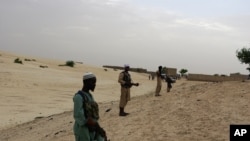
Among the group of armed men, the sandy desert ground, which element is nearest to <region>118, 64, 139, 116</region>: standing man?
the sandy desert ground

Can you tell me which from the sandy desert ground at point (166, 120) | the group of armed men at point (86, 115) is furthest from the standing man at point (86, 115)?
the sandy desert ground at point (166, 120)

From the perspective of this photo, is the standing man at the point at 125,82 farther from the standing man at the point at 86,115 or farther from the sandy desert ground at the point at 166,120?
the standing man at the point at 86,115

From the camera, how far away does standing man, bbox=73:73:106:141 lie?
5570 mm

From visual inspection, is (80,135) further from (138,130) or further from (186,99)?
(186,99)

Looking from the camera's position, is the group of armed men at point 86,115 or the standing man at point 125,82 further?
the standing man at point 125,82

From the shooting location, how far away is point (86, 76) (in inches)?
226

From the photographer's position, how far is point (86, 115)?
5.62 metres

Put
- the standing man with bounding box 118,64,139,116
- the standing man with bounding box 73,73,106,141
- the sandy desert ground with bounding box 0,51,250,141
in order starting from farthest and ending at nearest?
the standing man with bounding box 118,64,139,116
the sandy desert ground with bounding box 0,51,250,141
the standing man with bounding box 73,73,106,141

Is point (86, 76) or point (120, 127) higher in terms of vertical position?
point (86, 76)

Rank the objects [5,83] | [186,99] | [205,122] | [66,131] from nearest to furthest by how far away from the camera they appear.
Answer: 1. [205,122]
2. [66,131]
3. [186,99]
4. [5,83]

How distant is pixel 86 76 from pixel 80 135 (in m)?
0.75

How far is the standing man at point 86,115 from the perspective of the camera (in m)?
5.57

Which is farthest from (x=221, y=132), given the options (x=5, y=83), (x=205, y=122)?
(x=5, y=83)

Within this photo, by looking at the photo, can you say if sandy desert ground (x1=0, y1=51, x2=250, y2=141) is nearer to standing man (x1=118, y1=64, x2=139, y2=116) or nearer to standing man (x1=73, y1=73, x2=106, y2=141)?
standing man (x1=118, y1=64, x2=139, y2=116)
